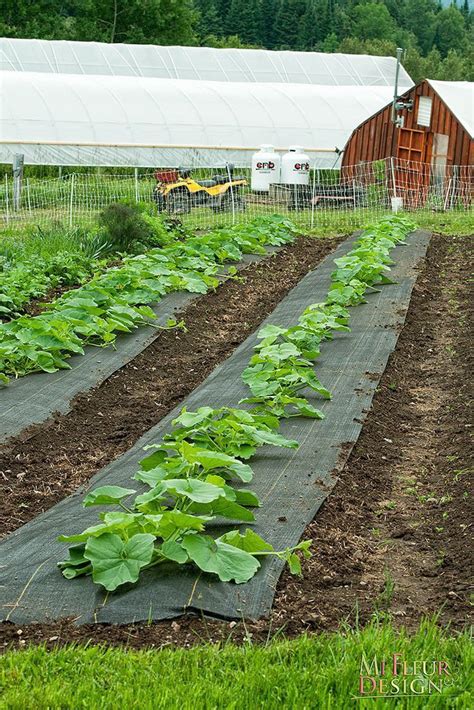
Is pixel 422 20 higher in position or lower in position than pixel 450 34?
higher

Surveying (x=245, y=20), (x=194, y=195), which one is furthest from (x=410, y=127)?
(x=245, y=20)

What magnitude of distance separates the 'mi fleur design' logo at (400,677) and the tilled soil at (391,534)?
0.46 metres

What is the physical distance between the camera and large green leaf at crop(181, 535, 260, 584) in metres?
4.12

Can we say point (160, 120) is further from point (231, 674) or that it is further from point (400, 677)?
point (400, 677)

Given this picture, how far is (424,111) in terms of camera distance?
882 inches

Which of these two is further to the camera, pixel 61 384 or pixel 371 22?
pixel 371 22

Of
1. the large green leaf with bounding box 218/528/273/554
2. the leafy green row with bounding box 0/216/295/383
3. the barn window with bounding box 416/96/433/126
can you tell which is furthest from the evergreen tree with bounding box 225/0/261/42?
the large green leaf with bounding box 218/528/273/554

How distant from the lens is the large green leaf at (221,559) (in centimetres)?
412

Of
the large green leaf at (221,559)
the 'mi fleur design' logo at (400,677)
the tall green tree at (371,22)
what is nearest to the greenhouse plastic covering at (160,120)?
the large green leaf at (221,559)

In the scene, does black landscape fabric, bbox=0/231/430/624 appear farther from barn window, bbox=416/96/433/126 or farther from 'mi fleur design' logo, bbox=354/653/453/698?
barn window, bbox=416/96/433/126

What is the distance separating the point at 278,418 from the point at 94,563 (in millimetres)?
2546

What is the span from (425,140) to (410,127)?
55 centimetres

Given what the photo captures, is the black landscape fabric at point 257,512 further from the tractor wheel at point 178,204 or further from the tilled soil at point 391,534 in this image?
the tractor wheel at point 178,204

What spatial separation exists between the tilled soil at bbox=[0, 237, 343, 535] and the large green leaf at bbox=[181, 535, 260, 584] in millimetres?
1571
